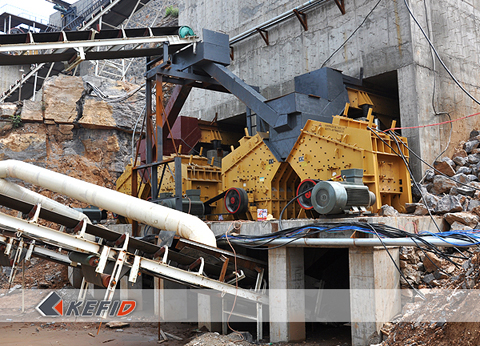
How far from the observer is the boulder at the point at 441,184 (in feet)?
36.0

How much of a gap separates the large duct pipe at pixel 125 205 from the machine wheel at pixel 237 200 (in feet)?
8.55

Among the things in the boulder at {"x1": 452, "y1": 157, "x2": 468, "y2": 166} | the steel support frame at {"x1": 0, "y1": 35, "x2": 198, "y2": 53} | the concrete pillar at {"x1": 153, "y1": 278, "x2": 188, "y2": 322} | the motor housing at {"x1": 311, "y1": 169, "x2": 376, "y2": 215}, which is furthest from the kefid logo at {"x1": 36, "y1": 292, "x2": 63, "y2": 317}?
the boulder at {"x1": 452, "y1": 157, "x2": 468, "y2": 166}

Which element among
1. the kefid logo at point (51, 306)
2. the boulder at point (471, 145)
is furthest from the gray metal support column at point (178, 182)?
the boulder at point (471, 145)

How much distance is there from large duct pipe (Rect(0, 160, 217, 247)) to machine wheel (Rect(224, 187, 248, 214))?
2605mm

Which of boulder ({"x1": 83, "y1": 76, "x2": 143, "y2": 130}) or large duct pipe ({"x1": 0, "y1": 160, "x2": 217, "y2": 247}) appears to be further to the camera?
boulder ({"x1": 83, "y1": 76, "x2": 143, "y2": 130})

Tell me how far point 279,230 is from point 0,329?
361 inches

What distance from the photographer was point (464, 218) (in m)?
9.18

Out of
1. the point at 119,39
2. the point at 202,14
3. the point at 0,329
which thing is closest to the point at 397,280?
the point at 119,39

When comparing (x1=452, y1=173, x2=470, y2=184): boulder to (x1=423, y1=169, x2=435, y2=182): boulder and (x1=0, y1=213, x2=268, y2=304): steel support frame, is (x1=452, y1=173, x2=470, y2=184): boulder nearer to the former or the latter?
(x1=423, y1=169, x2=435, y2=182): boulder

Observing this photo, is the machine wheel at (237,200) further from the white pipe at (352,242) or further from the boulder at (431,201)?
the boulder at (431,201)

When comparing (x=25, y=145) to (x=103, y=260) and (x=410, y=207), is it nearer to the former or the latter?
(x=103, y=260)

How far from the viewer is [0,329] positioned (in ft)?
41.2

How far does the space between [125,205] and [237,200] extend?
145 inches

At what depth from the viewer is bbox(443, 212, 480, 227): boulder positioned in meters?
9.12
